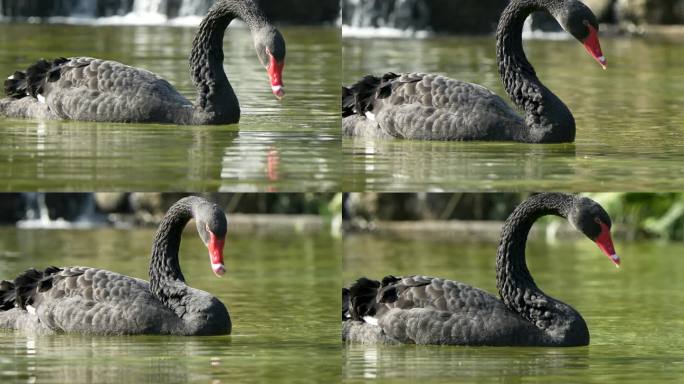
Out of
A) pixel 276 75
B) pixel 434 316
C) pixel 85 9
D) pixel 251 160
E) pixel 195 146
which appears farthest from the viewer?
pixel 85 9

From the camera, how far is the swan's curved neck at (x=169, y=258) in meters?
7.92

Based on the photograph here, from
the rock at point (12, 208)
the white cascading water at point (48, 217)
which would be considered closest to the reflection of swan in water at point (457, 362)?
the white cascading water at point (48, 217)

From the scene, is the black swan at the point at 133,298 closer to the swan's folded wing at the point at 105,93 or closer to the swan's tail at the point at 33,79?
the swan's folded wing at the point at 105,93

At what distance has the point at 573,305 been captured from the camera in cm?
898

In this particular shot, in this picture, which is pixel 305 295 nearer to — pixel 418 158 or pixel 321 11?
pixel 418 158

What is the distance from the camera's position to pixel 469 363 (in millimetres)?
7121

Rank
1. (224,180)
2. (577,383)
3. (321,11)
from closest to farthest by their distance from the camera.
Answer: (577,383), (224,180), (321,11)

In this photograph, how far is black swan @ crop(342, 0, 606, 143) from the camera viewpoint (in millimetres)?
8258

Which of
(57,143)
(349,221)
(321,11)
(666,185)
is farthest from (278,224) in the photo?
(666,185)

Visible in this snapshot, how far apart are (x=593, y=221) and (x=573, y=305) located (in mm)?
1316

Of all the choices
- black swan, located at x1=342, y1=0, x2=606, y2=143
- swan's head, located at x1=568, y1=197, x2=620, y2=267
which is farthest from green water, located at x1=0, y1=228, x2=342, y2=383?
swan's head, located at x1=568, y1=197, x2=620, y2=267

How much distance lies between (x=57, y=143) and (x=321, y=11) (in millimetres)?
6801

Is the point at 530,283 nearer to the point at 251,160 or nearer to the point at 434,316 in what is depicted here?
the point at 434,316

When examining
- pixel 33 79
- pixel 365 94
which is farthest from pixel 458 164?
pixel 33 79
